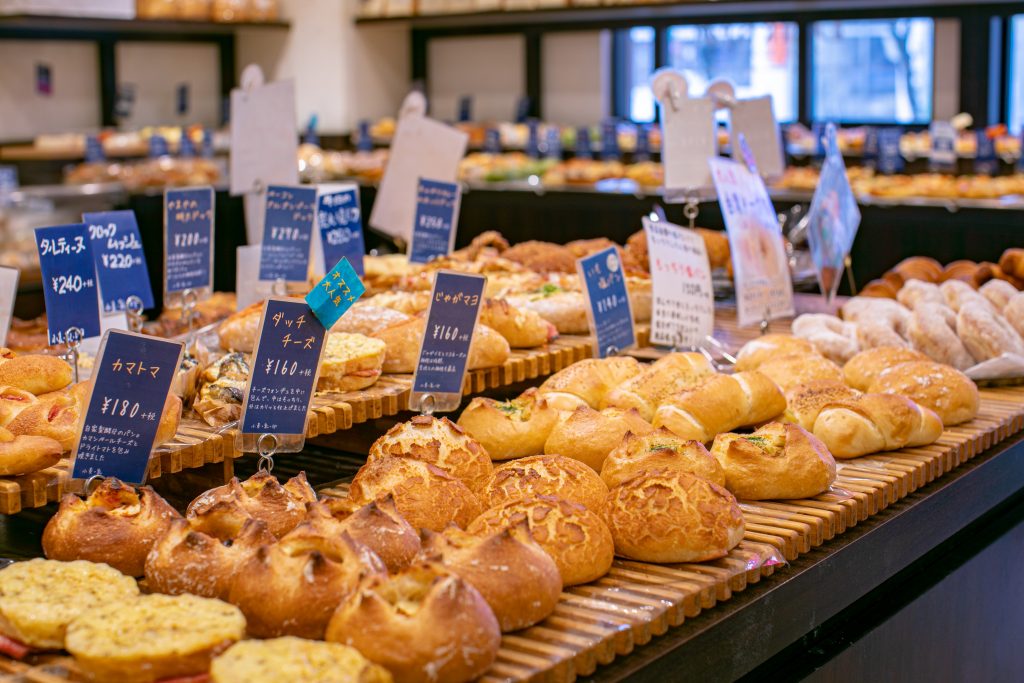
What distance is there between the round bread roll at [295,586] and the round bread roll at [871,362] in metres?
1.44

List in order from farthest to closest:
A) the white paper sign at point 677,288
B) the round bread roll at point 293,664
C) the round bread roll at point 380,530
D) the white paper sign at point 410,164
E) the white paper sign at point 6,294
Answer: the white paper sign at point 410,164, the white paper sign at point 677,288, the white paper sign at point 6,294, the round bread roll at point 380,530, the round bread roll at point 293,664

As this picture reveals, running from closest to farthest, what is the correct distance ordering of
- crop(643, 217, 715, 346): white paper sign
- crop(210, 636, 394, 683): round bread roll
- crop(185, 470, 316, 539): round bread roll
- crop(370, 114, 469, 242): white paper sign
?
crop(210, 636, 394, 683): round bread roll < crop(185, 470, 316, 539): round bread roll < crop(643, 217, 715, 346): white paper sign < crop(370, 114, 469, 242): white paper sign

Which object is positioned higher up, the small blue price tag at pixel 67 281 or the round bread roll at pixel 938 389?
the small blue price tag at pixel 67 281

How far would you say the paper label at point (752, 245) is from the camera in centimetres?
314

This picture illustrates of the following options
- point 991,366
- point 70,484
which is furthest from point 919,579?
point 70,484

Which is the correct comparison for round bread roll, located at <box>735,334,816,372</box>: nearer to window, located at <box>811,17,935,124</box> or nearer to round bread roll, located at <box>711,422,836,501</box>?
round bread roll, located at <box>711,422,836,501</box>

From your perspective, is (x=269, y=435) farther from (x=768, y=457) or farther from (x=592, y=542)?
(x=768, y=457)

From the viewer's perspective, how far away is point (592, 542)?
5.42 feet

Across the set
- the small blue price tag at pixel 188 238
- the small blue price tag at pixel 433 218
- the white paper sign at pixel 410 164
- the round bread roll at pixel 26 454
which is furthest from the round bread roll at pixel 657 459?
the white paper sign at pixel 410 164

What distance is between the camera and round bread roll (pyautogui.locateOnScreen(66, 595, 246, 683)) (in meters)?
1.30

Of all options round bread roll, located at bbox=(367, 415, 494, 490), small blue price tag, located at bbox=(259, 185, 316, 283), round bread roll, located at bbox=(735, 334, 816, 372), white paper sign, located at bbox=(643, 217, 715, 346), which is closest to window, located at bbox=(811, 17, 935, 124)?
white paper sign, located at bbox=(643, 217, 715, 346)

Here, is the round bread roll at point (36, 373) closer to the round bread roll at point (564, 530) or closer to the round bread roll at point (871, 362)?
the round bread roll at point (564, 530)

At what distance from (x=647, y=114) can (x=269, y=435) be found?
6601mm

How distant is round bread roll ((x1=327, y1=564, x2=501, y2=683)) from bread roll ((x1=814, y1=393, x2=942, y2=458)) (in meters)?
1.05
